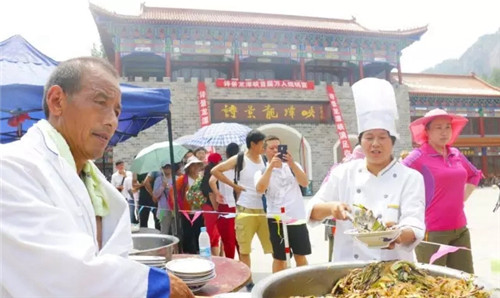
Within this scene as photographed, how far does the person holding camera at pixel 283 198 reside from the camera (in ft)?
12.4

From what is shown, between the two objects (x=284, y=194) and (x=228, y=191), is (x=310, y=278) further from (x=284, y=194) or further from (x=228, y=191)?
(x=228, y=191)

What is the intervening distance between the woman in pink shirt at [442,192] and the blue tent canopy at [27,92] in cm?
234

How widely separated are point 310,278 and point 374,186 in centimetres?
69

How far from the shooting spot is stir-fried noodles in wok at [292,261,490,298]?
3.79ft

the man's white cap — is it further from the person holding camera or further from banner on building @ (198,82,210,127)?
banner on building @ (198,82,210,127)

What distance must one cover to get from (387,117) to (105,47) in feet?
64.8

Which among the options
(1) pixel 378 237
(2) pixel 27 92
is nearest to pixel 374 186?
(1) pixel 378 237

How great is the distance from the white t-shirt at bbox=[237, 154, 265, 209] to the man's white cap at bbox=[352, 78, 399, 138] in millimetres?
2279

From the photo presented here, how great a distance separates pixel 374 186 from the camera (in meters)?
1.89

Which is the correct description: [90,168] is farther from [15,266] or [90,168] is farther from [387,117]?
[387,117]

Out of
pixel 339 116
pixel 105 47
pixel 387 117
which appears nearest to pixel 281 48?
pixel 339 116

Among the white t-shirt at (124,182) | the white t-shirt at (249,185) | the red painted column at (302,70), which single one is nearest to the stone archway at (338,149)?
the red painted column at (302,70)

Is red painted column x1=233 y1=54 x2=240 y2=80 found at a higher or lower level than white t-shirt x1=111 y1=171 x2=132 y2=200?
higher

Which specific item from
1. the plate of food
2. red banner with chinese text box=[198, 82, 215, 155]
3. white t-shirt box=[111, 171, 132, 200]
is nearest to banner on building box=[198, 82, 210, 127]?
red banner with chinese text box=[198, 82, 215, 155]
